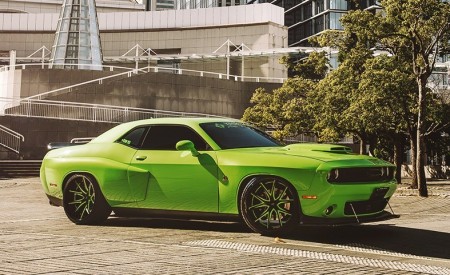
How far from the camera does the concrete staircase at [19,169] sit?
2705cm

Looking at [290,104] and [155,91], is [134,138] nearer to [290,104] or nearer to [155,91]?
[290,104]

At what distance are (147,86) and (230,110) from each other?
7.36 meters

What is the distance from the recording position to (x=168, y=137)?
7.74 m

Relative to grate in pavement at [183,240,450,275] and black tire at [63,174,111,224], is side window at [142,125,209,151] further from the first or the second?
grate in pavement at [183,240,450,275]

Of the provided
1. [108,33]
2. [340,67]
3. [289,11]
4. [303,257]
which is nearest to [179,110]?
[340,67]

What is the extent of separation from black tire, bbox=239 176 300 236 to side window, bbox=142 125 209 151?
44.3 inches

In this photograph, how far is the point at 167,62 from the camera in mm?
64438

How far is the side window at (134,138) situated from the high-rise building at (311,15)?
253ft

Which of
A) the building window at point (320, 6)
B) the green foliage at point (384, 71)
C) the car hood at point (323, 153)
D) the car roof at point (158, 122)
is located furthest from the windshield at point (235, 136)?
the building window at point (320, 6)

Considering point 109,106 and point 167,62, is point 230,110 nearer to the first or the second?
point 109,106

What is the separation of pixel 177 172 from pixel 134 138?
109 centimetres

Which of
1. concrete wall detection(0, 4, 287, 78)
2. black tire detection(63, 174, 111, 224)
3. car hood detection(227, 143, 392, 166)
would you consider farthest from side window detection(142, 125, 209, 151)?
concrete wall detection(0, 4, 287, 78)

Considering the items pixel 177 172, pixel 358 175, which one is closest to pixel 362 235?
pixel 358 175

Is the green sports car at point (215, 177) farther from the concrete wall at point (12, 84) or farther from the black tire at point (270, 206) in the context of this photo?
the concrete wall at point (12, 84)
